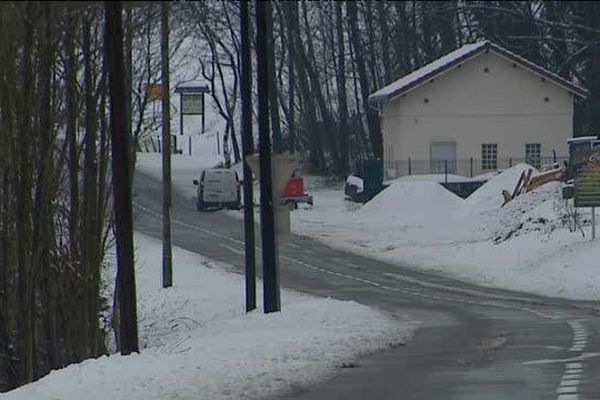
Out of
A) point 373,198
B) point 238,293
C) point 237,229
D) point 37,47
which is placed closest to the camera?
point 37,47

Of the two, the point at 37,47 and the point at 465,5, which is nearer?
the point at 37,47

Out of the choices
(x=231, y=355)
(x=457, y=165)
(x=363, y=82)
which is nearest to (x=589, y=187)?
(x=231, y=355)

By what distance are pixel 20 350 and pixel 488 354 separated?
7.94 meters

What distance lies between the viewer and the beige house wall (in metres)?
66.9

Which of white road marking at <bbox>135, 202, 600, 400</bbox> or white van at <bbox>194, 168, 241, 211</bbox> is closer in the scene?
white road marking at <bbox>135, 202, 600, 400</bbox>

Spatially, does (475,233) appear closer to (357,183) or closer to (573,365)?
(357,183)

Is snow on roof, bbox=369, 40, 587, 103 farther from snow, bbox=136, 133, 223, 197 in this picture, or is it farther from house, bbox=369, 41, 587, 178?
snow, bbox=136, 133, 223, 197

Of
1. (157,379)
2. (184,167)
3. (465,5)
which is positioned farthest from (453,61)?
(157,379)

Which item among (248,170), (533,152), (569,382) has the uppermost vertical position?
(248,170)

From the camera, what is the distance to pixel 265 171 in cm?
2323

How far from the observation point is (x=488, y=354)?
18422 mm

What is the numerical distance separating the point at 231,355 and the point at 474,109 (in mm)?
51729

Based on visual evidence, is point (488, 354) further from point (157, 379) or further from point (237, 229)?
point (237, 229)

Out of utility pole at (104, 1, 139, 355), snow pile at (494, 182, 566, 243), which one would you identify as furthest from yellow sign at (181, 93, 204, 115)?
utility pole at (104, 1, 139, 355)
